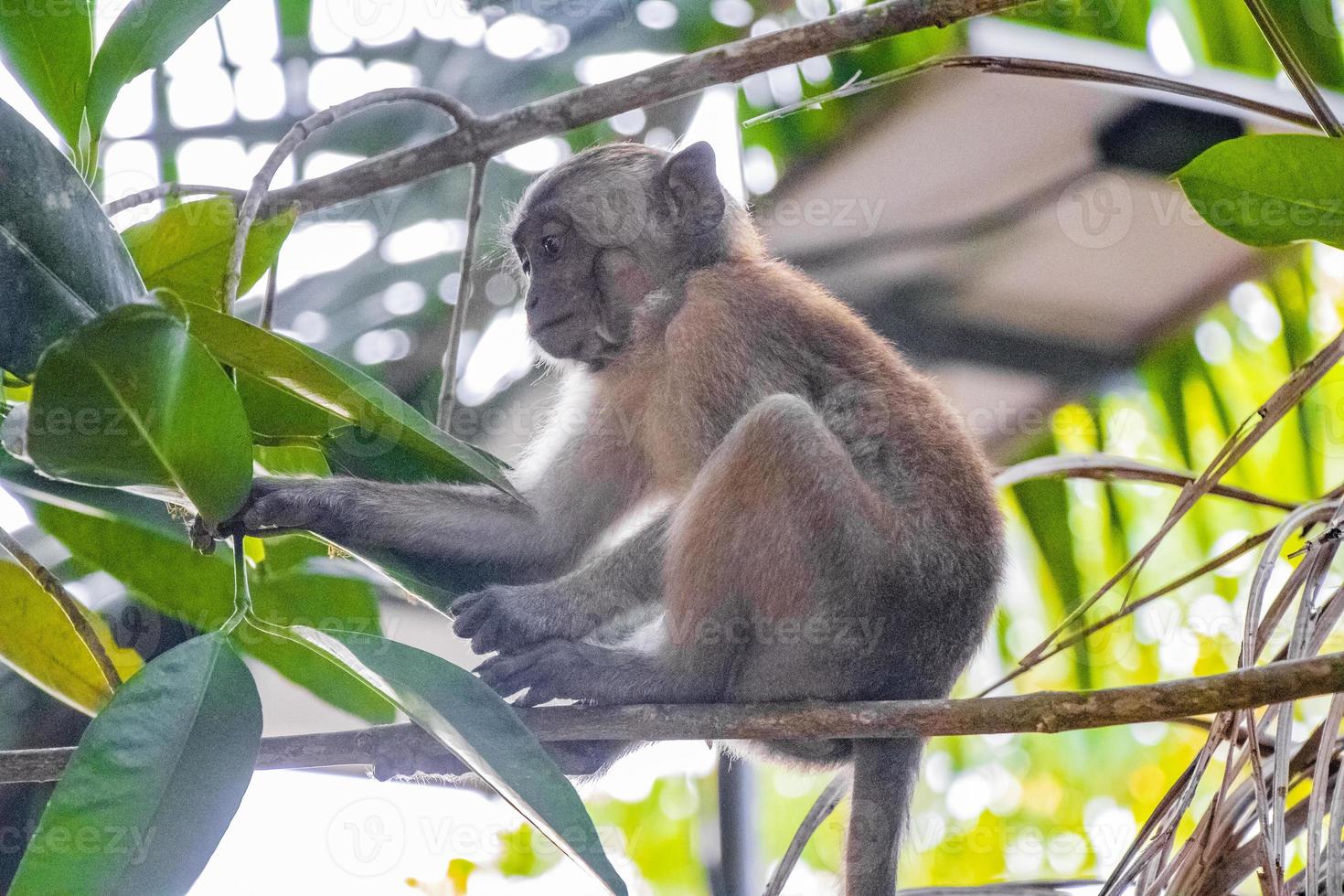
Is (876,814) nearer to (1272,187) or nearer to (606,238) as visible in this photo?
(1272,187)

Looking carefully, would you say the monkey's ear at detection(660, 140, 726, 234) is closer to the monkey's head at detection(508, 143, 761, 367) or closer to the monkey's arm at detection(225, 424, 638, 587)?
the monkey's head at detection(508, 143, 761, 367)

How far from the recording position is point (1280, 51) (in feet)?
6.94

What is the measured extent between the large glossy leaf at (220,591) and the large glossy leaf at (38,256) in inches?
29.0

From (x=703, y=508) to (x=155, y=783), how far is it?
4.35ft

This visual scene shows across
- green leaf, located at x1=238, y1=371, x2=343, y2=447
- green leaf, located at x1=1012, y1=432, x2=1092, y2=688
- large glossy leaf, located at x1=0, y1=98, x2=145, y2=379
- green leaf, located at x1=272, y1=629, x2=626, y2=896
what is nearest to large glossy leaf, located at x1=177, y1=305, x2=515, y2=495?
green leaf, located at x1=238, y1=371, x2=343, y2=447

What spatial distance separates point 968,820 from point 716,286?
3.47 meters

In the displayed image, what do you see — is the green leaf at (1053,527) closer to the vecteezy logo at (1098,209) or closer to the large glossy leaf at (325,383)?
the vecteezy logo at (1098,209)

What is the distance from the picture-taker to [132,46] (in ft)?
6.82

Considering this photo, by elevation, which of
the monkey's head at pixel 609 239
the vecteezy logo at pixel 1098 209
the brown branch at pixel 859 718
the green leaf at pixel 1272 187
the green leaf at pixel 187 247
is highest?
the vecteezy logo at pixel 1098 209

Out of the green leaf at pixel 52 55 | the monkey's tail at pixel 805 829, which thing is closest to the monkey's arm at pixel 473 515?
the green leaf at pixel 52 55

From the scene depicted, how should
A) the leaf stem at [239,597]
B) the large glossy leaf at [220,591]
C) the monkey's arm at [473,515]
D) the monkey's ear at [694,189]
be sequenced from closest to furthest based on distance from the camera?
the leaf stem at [239,597] → the large glossy leaf at [220,591] → the monkey's arm at [473,515] → the monkey's ear at [694,189]

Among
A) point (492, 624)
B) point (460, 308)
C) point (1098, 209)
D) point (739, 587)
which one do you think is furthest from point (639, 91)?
point (1098, 209)

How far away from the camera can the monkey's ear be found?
11.3 feet

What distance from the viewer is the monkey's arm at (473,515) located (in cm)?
254
